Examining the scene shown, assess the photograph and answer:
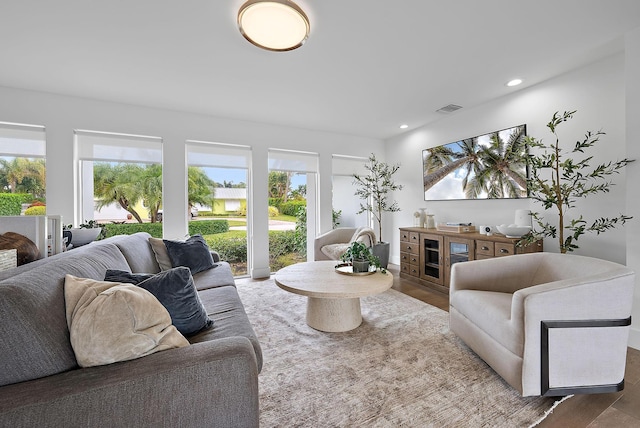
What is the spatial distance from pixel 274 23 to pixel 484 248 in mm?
3132

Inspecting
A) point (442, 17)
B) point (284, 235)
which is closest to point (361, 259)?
point (442, 17)

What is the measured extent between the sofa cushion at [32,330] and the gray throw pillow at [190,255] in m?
1.65

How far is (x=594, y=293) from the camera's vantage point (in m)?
1.54

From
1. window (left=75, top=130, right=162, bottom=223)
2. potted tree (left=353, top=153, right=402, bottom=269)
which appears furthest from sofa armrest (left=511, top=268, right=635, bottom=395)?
window (left=75, top=130, right=162, bottom=223)

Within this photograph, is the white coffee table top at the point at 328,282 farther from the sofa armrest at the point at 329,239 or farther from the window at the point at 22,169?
the window at the point at 22,169

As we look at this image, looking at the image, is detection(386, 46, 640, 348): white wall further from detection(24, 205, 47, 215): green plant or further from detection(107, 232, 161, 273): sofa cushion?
detection(24, 205, 47, 215): green plant

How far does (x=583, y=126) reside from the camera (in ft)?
8.98

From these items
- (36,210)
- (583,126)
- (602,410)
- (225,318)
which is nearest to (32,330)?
(225,318)

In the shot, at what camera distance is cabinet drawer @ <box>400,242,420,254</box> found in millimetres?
4098

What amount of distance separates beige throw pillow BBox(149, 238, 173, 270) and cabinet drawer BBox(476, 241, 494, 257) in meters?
3.48

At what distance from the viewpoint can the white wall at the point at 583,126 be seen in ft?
8.09

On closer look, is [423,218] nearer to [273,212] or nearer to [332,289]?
[273,212]

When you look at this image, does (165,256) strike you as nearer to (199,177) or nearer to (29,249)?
(29,249)

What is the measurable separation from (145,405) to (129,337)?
0.81 feet
